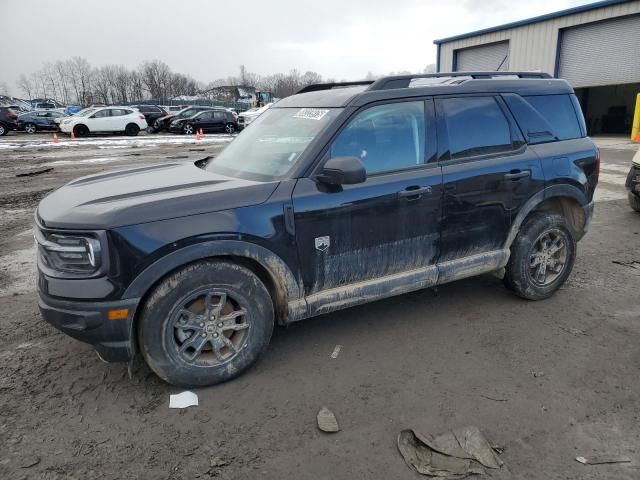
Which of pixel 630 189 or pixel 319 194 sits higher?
pixel 319 194

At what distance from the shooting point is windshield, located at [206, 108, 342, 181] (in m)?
3.40

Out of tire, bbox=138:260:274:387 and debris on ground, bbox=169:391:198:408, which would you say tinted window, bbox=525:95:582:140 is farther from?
debris on ground, bbox=169:391:198:408

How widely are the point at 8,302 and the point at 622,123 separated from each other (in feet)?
105

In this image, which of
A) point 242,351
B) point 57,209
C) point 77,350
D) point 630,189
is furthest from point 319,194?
point 630,189

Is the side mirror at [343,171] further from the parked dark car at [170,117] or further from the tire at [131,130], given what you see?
the parked dark car at [170,117]

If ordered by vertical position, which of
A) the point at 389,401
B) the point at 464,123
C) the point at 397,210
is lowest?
the point at 389,401

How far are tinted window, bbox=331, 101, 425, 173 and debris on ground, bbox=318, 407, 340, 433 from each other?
1694 mm

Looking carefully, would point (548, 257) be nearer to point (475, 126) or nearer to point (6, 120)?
point (475, 126)

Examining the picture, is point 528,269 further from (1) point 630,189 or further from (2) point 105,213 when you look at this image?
(1) point 630,189

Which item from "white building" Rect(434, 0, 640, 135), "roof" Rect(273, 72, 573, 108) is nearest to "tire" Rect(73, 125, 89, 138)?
"white building" Rect(434, 0, 640, 135)

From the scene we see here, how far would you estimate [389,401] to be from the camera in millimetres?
2963

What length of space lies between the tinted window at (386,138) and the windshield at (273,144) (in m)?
0.20

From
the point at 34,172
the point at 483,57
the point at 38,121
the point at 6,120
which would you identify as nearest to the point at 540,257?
the point at 34,172

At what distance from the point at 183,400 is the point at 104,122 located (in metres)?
26.3
